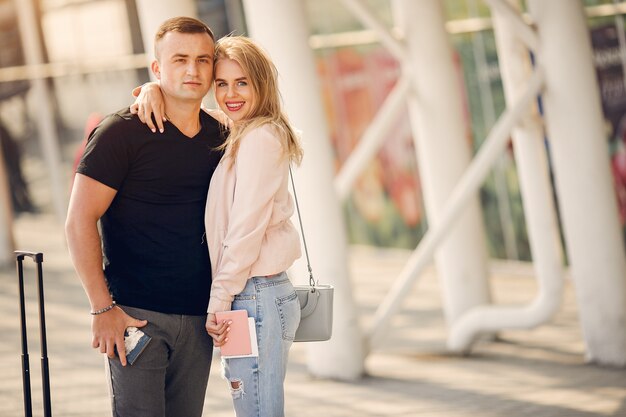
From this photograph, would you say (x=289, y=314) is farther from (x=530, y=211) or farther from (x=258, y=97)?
(x=530, y=211)

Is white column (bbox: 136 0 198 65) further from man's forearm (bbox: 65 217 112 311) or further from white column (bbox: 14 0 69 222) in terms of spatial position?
white column (bbox: 14 0 69 222)

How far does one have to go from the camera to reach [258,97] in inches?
157

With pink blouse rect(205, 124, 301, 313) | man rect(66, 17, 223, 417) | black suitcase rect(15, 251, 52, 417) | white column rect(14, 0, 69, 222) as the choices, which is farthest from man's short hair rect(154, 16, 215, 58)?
white column rect(14, 0, 69, 222)

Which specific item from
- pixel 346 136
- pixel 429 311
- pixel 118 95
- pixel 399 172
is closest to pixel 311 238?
pixel 429 311

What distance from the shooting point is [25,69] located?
741 inches

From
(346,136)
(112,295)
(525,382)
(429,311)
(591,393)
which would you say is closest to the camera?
Result: (112,295)

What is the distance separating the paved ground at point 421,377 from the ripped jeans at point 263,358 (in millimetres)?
3141

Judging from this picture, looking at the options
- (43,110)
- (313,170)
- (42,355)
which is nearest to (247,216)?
(42,355)

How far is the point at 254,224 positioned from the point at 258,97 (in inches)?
19.1

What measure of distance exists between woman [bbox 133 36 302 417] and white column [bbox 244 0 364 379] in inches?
149

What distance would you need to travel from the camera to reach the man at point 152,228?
3811 millimetres

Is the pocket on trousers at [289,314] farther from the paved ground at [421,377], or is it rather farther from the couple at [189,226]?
the paved ground at [421,377]

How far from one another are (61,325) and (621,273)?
20.1ft

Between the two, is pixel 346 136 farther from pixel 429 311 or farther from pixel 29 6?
pixel 29 6
